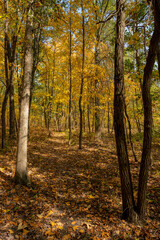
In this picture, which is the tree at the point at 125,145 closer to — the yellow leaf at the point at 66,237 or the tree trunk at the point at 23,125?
the yellow leaf at the point at 66,237

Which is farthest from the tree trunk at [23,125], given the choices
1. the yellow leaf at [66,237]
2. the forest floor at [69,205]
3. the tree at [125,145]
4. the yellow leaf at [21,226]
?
the tree at [125,145]

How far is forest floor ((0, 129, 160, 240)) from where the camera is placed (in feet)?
9.42

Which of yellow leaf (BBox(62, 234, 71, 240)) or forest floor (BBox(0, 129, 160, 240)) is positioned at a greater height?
forest floor (BBox(0, 129, 160, 240))

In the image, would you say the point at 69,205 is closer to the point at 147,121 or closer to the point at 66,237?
the point at 66,237

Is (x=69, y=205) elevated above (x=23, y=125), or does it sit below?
below

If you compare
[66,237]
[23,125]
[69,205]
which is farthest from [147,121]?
[23,125]

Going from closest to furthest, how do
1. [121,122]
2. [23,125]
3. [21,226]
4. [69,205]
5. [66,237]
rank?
[66,237] → [21,226] → [121,122] → [69,205] → [23,125]

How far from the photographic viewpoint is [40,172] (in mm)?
5680

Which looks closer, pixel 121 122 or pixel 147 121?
pixel 147 121

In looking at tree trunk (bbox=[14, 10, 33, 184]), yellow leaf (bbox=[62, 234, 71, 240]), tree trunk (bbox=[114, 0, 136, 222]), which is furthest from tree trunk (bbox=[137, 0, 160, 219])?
tree trunk (bbox=[14, 10, 33, 184])

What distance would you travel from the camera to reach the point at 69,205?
12.5 ft

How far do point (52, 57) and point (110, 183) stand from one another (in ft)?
41.9

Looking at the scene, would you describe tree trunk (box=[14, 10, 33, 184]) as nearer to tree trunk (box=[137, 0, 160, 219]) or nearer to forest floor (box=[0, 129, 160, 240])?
forest floor (box=[0, 129, 160, 240])

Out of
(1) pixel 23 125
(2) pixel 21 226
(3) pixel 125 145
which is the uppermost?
Result: (1) pixel 23 125
